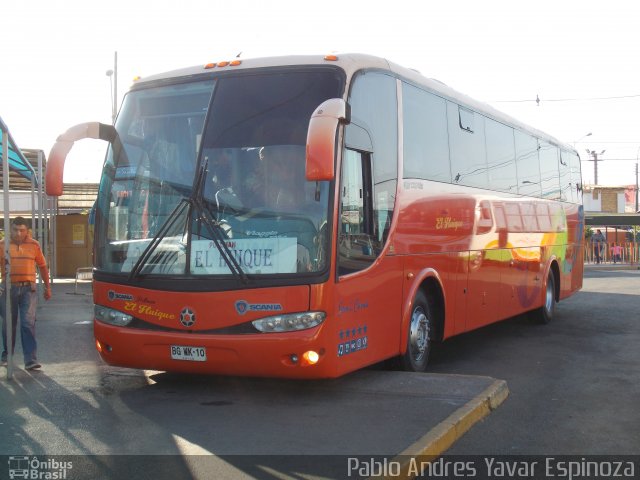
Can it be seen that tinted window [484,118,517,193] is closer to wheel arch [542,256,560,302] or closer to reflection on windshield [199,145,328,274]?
wheel arch [542,256,560,302]

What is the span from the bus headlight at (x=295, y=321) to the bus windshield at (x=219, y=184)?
399mm

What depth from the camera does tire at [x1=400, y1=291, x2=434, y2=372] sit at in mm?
9094

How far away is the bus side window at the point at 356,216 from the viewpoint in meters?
7.62

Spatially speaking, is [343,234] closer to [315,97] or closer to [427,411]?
[315,97]

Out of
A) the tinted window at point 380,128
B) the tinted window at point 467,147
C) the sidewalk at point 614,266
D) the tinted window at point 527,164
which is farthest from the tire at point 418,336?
the sidewalk at point 614,266

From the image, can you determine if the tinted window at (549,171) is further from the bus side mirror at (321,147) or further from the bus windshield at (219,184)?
the bus side mirror at (321,147)

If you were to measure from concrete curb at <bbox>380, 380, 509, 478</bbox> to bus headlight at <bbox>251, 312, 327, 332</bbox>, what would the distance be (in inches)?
56.5

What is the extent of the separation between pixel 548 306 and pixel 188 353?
32.2 ft

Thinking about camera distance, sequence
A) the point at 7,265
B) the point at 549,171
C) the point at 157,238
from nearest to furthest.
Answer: the point at 157,238
the point at 7,265
the point at 549,171

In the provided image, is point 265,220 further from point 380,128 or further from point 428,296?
point 428,296

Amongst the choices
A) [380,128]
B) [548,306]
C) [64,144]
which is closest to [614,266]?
[548,306]

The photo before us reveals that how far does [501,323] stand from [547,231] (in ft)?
6.57

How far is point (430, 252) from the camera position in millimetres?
9688

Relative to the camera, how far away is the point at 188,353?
7.50 m
